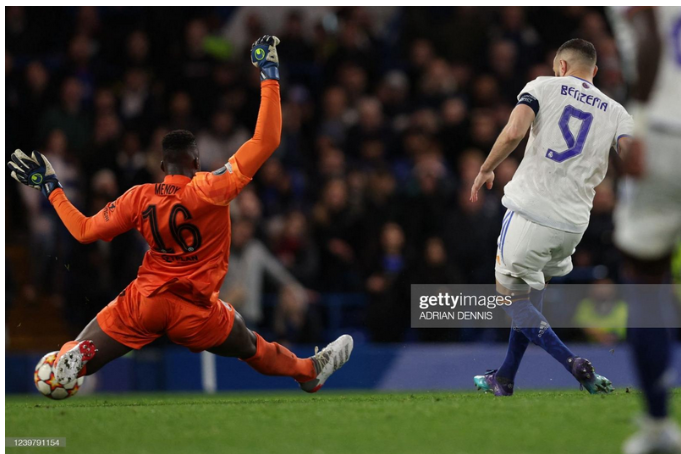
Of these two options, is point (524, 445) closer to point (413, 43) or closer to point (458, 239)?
point (458, 239)

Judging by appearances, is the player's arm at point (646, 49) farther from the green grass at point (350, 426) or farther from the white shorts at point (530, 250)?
the white shorts at point (530, 250)

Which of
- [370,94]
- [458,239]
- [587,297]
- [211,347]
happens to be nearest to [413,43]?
[370,94]

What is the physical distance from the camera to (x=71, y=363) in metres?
5.34

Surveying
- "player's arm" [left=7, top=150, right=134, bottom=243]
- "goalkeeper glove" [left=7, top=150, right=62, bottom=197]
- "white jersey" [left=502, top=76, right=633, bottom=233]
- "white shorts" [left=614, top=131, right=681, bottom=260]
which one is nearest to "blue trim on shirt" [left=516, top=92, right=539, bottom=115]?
"white jersey" [left=502, top=76, right=633, bottom=233]

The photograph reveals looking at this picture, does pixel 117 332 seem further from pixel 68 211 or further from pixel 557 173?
pixel 557 173

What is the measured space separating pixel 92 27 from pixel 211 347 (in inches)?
235

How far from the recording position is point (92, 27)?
10359 mm

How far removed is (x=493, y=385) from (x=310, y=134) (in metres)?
4.53

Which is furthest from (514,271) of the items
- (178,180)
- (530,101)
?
(178,180)

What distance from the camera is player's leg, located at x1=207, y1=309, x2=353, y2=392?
18.6 ft

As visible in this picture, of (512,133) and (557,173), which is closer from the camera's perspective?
(512,133)

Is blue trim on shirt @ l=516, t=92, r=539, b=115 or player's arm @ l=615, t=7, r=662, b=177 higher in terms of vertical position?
blue trim on shirt @ l=516, t=92, r=539, b=115

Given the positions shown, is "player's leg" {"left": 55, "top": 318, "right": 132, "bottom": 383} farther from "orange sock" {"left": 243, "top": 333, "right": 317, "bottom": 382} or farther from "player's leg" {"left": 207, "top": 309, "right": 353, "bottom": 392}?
"orange sock" {"left": 243, "top": 333, "right": 317, "bottom": 382}

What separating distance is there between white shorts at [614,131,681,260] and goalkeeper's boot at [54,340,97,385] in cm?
323
